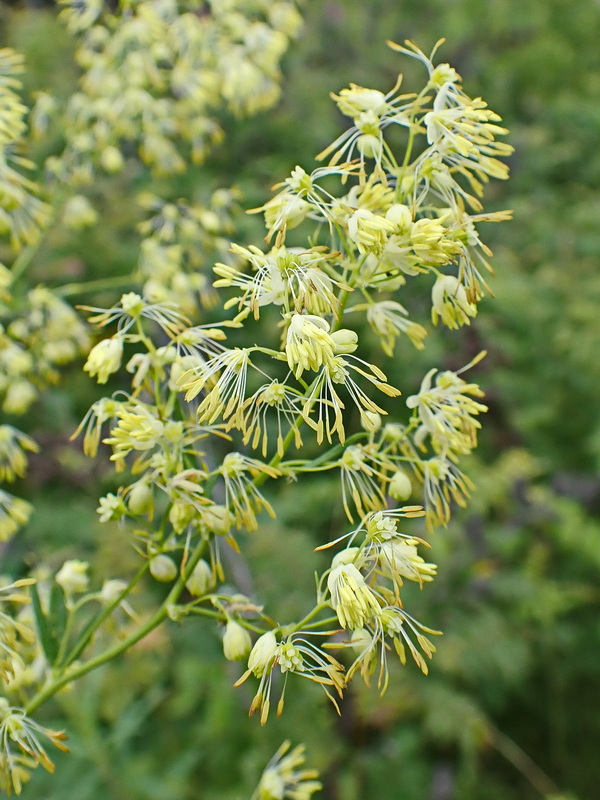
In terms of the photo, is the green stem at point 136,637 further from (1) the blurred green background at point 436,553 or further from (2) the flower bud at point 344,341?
(1) the blurred green background at point 436,553

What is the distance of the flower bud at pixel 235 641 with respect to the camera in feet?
2.90

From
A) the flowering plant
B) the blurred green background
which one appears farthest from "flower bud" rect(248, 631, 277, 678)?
the blurred green background

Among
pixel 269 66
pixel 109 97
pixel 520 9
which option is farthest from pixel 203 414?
pixel 520 9

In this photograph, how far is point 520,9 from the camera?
13.5ft

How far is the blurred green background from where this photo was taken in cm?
203

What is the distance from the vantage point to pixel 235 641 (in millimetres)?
883

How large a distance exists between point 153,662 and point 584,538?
1.39m

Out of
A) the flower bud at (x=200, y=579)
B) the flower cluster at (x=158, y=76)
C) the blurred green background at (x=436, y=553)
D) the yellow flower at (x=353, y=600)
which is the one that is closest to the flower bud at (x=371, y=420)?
the yellow flower at (x=353, y=600)

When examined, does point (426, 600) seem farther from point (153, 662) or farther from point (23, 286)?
point (23, 286)

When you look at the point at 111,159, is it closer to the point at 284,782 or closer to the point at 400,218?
the point at 400,218

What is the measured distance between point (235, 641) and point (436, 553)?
5.38 ft

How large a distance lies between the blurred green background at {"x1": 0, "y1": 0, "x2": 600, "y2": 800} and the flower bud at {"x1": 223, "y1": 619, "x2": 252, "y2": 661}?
588 millimetres

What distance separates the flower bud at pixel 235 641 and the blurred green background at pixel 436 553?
1.93 ft

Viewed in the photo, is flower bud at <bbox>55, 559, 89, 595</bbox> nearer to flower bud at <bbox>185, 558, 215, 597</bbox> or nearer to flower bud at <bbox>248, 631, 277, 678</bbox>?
flower bud at <bbox>185, 558, 215, 597</bbox>
